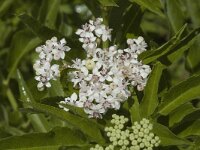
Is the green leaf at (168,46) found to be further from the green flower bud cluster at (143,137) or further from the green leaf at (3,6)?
the green leaf at (3,6)

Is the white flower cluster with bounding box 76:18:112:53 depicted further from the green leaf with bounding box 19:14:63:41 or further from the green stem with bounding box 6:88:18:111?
the green stem with bounding box 6:88:18:111

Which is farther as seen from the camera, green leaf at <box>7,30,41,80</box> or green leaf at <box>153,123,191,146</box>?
green leaf at <box>7,30,41,80</box>

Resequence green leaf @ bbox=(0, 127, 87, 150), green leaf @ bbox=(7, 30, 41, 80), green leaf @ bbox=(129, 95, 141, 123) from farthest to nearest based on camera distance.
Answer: green leaf @ bbox=(7, 30, 41, 80)
green leaf @ bbox=(129, 95, 141, 123)
green leaf @ bbox=(0, 127, 87, 150)

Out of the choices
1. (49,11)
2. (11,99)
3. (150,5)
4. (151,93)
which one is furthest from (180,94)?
(11,99)

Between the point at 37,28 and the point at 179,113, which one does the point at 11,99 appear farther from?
→ the point at 179,113

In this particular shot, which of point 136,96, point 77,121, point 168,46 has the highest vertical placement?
point 168,46

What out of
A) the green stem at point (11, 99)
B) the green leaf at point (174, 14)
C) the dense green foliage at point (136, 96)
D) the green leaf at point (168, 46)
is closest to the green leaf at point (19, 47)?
the green stem at point (11, 99)

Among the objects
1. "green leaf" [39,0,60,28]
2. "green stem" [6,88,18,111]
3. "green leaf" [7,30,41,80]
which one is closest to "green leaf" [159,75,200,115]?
"green leaf" [39,0,60,28]

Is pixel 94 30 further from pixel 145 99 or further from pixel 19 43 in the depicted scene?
pixel 19 43
